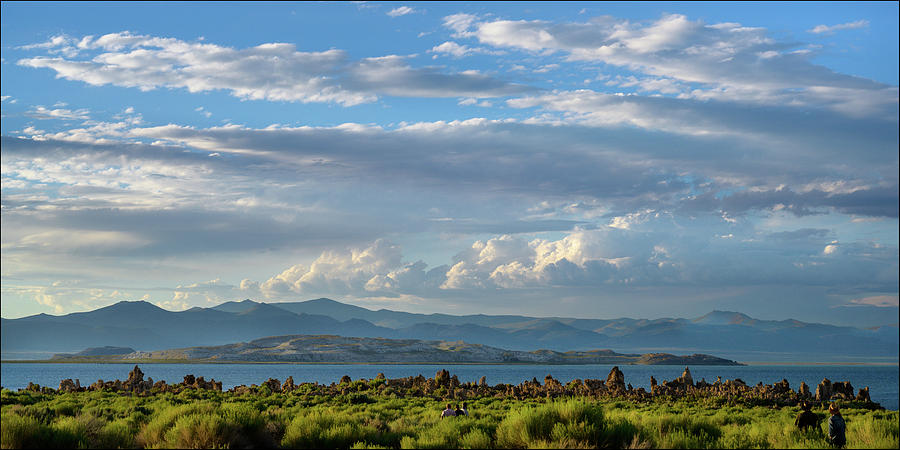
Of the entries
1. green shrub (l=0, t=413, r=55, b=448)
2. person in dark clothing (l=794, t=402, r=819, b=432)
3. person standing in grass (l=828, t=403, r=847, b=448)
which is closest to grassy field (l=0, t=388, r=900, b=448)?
green shrub (l=0, t=413, r=55, b=448)

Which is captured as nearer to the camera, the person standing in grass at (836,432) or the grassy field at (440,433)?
the grassy field at (440,433)

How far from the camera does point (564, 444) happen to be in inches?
765

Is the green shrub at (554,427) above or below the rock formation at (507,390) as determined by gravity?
above

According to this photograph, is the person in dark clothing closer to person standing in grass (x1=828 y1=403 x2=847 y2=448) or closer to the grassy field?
the grassy field

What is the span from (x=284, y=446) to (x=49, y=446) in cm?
625

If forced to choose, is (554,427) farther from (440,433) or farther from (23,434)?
(23,434)

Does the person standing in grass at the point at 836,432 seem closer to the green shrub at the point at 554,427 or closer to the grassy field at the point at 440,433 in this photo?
the grassy field at the point at 440,433

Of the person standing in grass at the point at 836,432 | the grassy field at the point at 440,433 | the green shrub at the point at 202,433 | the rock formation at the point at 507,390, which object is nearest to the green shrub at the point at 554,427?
the grassy field at the point at 440,433

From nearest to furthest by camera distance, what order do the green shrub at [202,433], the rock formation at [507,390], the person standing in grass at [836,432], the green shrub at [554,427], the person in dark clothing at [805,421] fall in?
the green shrub at [554,427] < the green shrub at [202,433] < the person standing in grass at [836,432] < the person in dark clothing at [805,421] < the rock formation at [507,390]

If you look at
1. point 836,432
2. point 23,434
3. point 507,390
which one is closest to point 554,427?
point 836,432

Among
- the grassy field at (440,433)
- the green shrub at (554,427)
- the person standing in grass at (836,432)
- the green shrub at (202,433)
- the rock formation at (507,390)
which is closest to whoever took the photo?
the green shrub at (554,427)

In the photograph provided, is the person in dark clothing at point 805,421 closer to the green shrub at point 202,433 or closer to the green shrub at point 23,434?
the green shrub at point 202,433

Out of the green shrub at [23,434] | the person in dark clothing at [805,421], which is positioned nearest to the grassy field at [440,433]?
the green shrub at [23,434]

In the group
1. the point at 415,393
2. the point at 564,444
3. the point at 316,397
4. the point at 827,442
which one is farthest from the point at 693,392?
the point at 564,444
